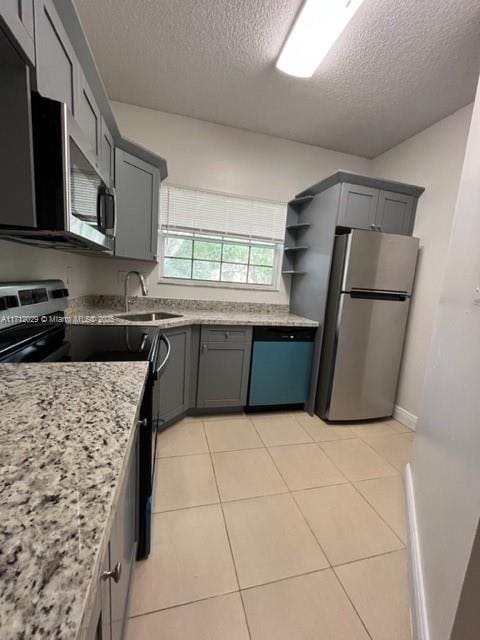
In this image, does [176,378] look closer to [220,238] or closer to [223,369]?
[223,369]

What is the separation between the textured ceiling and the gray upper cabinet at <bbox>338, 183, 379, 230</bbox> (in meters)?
0.62

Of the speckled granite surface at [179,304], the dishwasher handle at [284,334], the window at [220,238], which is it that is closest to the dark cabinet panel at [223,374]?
the dishwasher handle at [284,334]

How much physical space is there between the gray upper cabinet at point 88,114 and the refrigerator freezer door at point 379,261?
183cm

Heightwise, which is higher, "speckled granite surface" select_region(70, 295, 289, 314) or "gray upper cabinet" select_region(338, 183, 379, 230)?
"gray upper cabinet" select_region(338, 183, 379, 230)

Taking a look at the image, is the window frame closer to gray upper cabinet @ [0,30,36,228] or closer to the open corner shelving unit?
the open corner shelving unit

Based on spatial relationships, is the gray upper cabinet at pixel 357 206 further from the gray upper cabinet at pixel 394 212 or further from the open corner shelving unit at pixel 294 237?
the open corner shelving unit at pixel 294 237

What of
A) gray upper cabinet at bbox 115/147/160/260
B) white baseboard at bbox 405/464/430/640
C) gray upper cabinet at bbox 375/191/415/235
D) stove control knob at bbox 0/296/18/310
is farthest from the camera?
gray upper cabinet at bbox 375/191/415/235

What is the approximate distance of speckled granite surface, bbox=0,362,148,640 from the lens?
283 mm

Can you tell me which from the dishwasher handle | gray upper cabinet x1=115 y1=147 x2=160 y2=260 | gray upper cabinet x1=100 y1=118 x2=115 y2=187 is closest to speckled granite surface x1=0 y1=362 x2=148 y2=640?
gray upper cabinet x1=100 y1=118 x2=115 y2=187

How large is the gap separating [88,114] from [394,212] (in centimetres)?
241

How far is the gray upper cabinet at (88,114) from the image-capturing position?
1.28 meters

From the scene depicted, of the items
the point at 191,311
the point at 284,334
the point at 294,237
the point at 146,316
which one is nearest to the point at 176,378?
the point at 146,316

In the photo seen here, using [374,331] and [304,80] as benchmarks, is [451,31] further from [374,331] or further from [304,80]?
[374,331]

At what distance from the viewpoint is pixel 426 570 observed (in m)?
1.04
